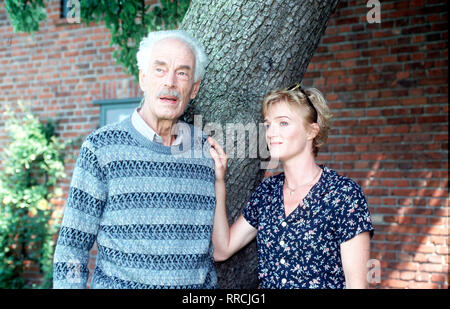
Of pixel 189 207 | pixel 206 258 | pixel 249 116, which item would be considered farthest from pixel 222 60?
pixel 206 258

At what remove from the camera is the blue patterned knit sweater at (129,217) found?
185 centimetres

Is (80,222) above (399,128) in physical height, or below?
below

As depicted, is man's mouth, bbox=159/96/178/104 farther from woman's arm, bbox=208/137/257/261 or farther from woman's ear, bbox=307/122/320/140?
woman's ear, bbox=307/122/320/140

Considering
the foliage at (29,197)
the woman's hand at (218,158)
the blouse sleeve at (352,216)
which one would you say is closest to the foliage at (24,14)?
the foliage at (29,197)

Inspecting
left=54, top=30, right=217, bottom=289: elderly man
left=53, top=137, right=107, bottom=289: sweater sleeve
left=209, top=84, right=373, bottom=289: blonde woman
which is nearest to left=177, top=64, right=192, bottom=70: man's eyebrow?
left=54, top=30, right=217, bottom=289: elderly man

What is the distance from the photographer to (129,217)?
1922mm

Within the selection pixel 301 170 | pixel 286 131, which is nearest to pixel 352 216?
pixel 301 170

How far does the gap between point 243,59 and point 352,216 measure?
3.23ft

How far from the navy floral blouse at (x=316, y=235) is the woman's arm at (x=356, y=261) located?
3cm

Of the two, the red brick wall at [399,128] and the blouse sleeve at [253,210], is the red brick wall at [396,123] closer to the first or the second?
the red brick wall at [399,128]

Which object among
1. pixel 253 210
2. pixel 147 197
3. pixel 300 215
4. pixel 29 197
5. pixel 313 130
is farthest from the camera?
pixel 29 197

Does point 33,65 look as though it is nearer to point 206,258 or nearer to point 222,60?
point 222,60

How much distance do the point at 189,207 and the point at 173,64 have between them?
2.04 ft

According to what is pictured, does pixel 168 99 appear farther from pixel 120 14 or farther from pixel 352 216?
pixel 120 14
